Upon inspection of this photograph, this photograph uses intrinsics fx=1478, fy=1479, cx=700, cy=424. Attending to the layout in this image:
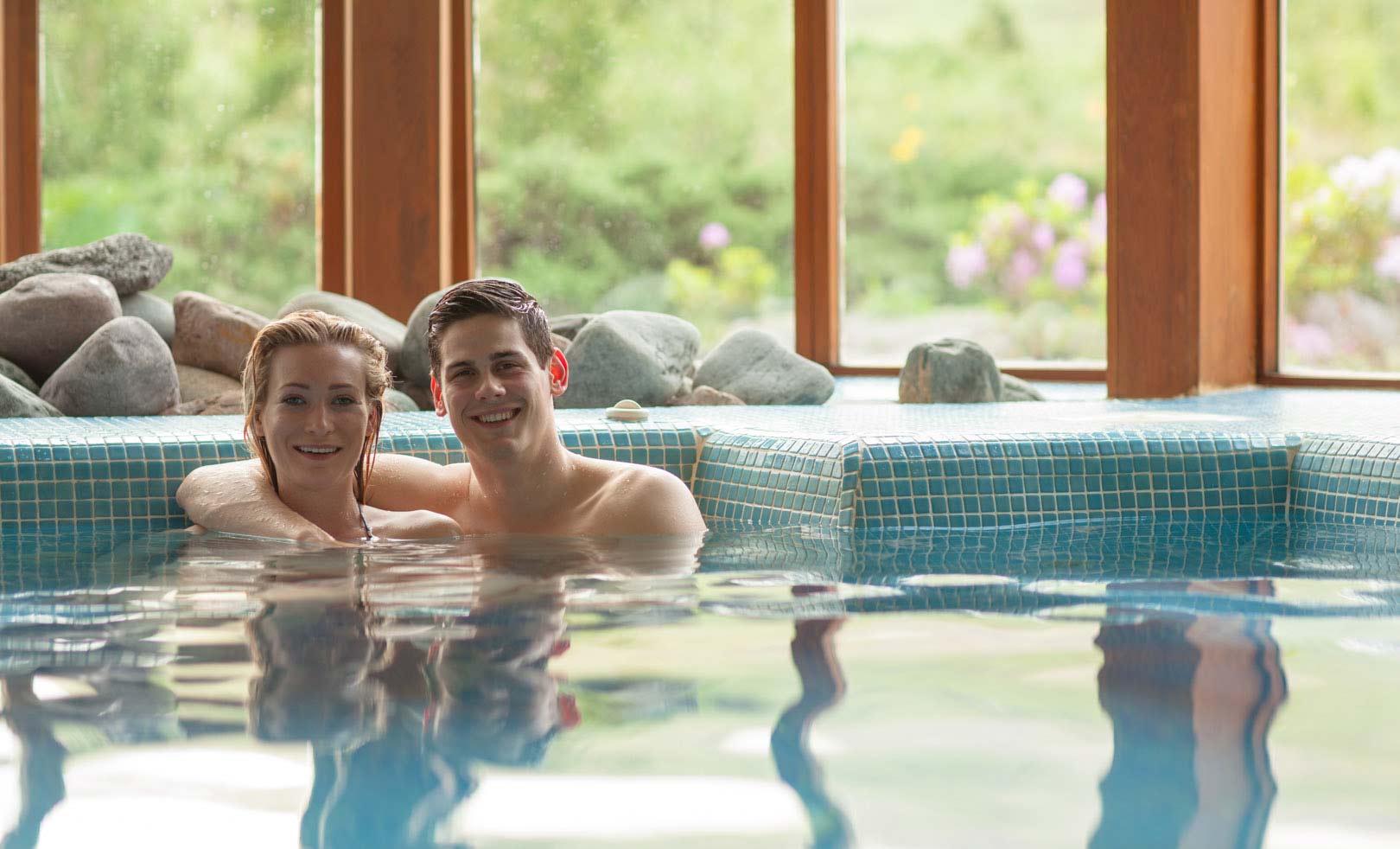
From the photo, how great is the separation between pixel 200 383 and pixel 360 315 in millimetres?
791

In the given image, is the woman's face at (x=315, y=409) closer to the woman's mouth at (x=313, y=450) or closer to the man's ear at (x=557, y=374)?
the woman's mouth at (x=313, y=450)

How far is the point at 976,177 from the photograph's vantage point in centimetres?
802

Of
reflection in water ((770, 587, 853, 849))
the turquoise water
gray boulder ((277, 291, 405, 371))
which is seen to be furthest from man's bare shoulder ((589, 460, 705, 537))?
gray boulder ((277, 291, 405, 371))

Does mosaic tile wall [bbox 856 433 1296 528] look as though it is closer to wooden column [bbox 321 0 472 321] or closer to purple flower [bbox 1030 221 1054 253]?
purple flower [bbox 1030 221 1054 253]

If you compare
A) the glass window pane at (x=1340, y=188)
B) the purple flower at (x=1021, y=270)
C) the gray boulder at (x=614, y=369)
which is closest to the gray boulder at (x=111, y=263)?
the gray boulder at (x=614, y=369)

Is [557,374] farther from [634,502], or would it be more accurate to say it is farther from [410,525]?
[410,525]

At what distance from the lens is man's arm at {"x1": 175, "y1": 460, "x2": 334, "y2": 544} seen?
3.60 metres

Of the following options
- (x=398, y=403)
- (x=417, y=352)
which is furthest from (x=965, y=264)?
(x=398, y=403)

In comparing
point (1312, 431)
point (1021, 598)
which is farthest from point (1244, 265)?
point (1021, 598)

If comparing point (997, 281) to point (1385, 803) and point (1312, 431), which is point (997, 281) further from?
point (1385, 803)

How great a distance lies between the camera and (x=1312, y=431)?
444 cm

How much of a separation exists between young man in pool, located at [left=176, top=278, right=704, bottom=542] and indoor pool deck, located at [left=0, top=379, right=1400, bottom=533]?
34 centimetres

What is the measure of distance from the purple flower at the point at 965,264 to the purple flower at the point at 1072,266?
41 centimetres

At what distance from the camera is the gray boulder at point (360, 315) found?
633 centimetres
